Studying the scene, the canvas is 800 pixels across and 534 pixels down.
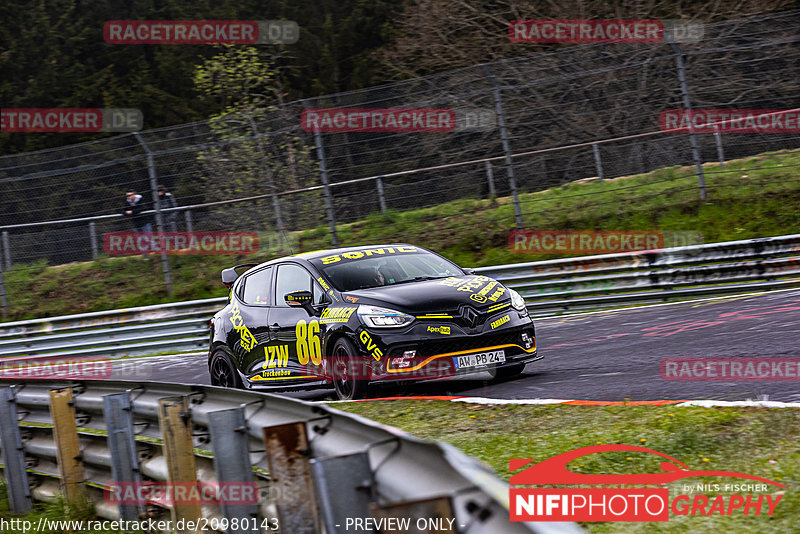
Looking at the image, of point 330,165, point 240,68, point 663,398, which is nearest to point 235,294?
point 663,398

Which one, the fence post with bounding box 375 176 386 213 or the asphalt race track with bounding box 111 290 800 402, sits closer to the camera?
the asphalt race track with bounding box 111 290 800 402

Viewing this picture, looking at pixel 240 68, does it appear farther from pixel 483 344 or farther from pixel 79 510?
pixel 79 510

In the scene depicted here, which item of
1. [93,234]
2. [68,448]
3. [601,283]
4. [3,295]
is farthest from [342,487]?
[3,295]

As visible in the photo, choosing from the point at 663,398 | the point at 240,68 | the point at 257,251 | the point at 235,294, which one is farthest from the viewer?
the point at 240,68

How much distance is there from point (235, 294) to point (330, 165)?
6.99 metres

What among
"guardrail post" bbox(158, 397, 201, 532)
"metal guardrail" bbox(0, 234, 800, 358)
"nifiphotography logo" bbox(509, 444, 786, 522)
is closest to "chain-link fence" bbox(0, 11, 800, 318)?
"metal guardrail" bbox(0, 234, 800, 358)

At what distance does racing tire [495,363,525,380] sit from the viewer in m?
9.83

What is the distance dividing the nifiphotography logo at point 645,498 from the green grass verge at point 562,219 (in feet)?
41.1

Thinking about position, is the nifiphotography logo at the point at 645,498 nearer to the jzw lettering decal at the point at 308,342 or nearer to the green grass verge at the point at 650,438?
the green grass verge at the point at 650,438

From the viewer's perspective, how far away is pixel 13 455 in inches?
292

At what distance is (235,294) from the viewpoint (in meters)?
11.3

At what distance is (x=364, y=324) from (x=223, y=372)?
270 centimetres

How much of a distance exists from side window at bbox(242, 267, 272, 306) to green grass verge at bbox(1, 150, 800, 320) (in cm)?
751

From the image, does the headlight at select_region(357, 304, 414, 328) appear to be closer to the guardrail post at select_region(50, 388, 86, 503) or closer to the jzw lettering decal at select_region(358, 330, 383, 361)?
the jzw lettering decal at select_region(358, 330, 383, 361)
